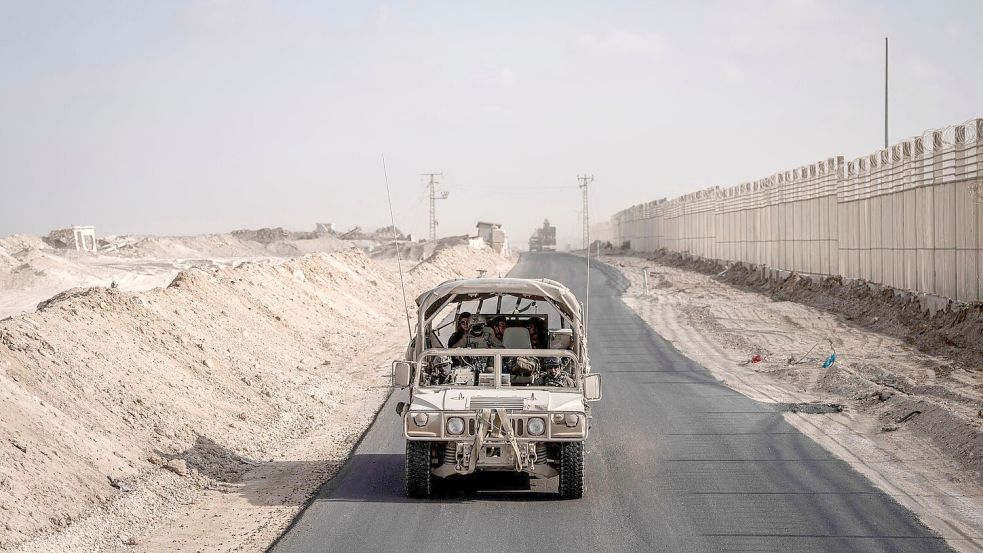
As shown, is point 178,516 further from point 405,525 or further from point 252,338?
point 252,338

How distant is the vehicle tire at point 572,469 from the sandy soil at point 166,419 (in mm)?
2993

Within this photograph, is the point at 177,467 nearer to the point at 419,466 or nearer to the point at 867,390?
the point at 419,466

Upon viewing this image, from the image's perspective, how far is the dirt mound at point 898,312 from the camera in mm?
24094

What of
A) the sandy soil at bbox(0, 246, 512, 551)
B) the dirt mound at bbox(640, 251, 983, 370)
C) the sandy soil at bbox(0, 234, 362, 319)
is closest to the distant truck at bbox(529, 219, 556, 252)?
the sandy soil at bbox(0, 234, 362, 319)

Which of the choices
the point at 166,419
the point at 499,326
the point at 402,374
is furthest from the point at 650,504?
the point at 166,419

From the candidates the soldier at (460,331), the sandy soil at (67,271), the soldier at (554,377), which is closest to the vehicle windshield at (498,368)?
the soldier at (554,377)

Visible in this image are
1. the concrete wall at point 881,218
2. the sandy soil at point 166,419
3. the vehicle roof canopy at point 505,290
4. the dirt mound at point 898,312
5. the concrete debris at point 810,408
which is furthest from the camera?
the concrete wall at point 881,218

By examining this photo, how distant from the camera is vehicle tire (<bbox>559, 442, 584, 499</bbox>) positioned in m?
11.1

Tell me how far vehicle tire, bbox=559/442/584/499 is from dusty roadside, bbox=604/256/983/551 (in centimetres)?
352

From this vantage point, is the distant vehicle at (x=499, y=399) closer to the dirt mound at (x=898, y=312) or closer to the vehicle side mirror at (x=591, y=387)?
the vehicle side mirror at (x=591, y=387)

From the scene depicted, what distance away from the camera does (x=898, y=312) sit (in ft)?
99.0

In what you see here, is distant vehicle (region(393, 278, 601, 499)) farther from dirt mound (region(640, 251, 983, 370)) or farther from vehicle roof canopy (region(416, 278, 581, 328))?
dirt mound (region(640, 251, 983, 370))

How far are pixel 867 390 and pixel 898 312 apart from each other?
12.5m

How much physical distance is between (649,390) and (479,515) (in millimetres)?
9805
